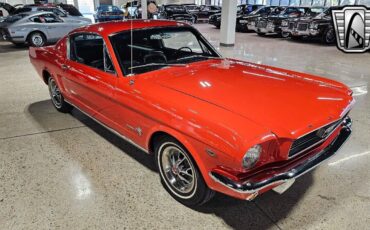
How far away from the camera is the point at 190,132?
2020 millimetres

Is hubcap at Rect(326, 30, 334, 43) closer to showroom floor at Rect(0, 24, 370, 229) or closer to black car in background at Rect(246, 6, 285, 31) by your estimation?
black car in background at Rect(246, 6, 285, 31)

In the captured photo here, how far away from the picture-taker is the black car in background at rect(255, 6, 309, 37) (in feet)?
45.9

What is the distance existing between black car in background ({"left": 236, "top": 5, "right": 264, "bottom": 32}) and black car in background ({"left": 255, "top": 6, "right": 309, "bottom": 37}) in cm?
180

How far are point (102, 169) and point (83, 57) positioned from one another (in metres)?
1.47

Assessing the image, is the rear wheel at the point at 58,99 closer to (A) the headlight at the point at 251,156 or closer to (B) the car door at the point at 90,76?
(B) the car door at the point at 90,76

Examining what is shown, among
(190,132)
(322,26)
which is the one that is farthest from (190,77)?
(322,26)

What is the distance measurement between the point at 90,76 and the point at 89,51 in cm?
70

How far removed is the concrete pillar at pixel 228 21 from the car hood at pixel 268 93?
29.4 feet

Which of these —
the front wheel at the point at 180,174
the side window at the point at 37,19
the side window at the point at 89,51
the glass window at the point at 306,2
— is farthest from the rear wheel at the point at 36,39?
the glass window at the point at 306,2

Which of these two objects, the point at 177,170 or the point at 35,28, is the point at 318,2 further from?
the point at 177,170

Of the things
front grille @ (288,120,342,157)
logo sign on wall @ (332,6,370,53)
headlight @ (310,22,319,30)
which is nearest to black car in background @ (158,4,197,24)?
headlight @ (310,22,319,30)

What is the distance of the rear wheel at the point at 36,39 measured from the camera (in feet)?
34.0

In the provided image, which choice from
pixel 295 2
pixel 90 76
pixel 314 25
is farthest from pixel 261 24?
pixel 90 76

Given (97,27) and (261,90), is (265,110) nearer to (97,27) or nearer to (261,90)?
(261,90)
